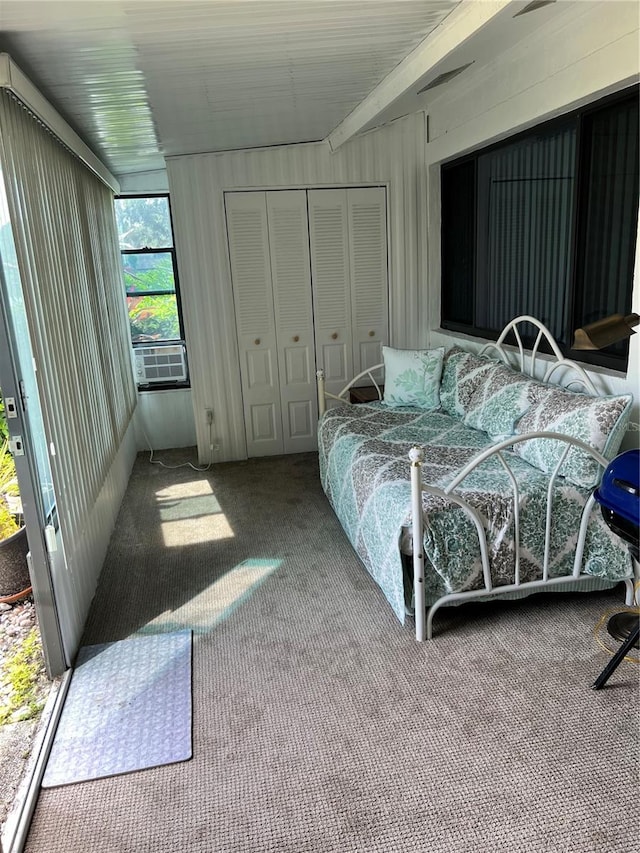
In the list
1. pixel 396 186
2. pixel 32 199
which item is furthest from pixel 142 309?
pixel 32 199

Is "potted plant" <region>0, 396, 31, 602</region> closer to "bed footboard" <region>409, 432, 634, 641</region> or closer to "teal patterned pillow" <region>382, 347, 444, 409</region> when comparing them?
"bed footboard" <region>409, 432, 634, 641</region>

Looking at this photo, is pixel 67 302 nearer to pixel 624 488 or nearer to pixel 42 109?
pixel 42 109

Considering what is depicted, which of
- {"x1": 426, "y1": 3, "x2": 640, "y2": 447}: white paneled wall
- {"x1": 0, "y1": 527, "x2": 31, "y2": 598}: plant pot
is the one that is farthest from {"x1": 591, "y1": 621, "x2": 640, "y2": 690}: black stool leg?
{"x1": 0, "y1": 527, "x2": 31, "y2": 598}: plant pot

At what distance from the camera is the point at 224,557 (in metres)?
3.29

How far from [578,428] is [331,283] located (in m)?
2.65

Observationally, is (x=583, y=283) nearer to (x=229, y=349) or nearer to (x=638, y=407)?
(x=638, y=407)

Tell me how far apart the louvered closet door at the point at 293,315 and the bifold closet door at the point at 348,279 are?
7 centimetres

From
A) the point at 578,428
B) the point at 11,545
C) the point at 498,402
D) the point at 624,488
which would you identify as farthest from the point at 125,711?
the point at 498,402

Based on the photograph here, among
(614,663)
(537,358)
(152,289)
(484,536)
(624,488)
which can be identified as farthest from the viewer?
(152,289)

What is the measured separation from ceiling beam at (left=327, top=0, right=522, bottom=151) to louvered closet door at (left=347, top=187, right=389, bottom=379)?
1.06 metres

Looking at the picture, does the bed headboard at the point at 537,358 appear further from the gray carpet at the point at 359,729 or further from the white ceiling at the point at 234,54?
the white ceiling at the point at 234,54

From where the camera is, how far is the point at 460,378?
146 inches

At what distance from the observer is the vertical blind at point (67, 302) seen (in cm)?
241

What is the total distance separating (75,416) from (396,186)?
3.02 m
